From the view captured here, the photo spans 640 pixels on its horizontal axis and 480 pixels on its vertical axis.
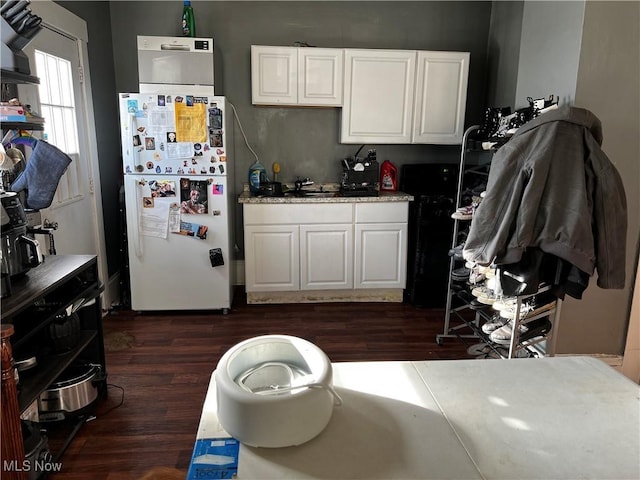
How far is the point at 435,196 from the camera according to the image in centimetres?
347

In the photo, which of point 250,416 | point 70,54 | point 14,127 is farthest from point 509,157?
point 70,54

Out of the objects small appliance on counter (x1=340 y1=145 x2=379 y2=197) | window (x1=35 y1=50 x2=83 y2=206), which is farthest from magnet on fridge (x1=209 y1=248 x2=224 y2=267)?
small appliance on counter (x1=340 y1=145 x2=379 y2=197)

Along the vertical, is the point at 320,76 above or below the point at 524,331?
above

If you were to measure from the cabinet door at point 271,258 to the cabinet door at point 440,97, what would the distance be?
4.33 ft

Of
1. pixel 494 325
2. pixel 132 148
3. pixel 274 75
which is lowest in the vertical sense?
pixel 494 325

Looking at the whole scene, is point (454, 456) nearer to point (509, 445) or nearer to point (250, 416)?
point (509, 445)

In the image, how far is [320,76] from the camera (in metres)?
3.46

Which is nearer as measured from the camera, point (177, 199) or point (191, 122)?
point (191, 122)

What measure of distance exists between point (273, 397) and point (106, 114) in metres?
3.34

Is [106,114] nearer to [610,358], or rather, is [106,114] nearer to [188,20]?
[188,20]

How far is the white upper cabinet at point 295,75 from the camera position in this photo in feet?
11.2

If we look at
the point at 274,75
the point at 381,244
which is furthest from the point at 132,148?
the point at 381,244

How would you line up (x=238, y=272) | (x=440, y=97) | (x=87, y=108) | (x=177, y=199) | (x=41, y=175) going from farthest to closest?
(x=238, y=272) → (x=440, y=97) → (x=177, y=199) → (x=87, y=108) → (x=41, y=175)

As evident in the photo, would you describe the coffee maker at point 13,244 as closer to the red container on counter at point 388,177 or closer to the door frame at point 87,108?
the door frame at point 87,108
